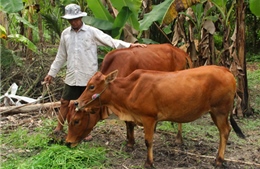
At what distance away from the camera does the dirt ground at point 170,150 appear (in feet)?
16.5

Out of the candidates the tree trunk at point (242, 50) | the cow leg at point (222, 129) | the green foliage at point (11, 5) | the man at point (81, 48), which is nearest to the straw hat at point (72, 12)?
the man at point (81, 48)

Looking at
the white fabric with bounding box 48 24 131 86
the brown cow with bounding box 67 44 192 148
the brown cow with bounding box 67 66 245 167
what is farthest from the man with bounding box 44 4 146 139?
the brown cow with bounding box 67 66 245 167

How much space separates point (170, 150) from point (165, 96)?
1.18 metres

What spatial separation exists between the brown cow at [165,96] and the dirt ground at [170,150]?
34cm

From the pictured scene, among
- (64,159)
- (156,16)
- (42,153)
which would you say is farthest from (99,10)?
(64,159)

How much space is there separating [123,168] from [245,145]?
204cm

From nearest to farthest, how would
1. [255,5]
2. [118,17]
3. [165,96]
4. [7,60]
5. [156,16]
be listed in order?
[165,96] < [255,5] < [156,16] < [118,17] < [7,60]

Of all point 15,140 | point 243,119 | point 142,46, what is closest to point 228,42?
point 243,119

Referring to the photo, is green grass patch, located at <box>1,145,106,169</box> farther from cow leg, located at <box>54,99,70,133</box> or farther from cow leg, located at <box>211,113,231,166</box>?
cow leg, located at <box>211,113,231,166</box>

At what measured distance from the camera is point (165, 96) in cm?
466

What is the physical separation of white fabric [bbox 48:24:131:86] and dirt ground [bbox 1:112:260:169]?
104 centimetres

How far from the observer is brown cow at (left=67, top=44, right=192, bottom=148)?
5480mm

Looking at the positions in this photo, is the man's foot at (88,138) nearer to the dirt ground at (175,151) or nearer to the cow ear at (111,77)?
the dirt ground at (175,151)

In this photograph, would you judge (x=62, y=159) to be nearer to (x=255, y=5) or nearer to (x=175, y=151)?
(x=175, y=151)
